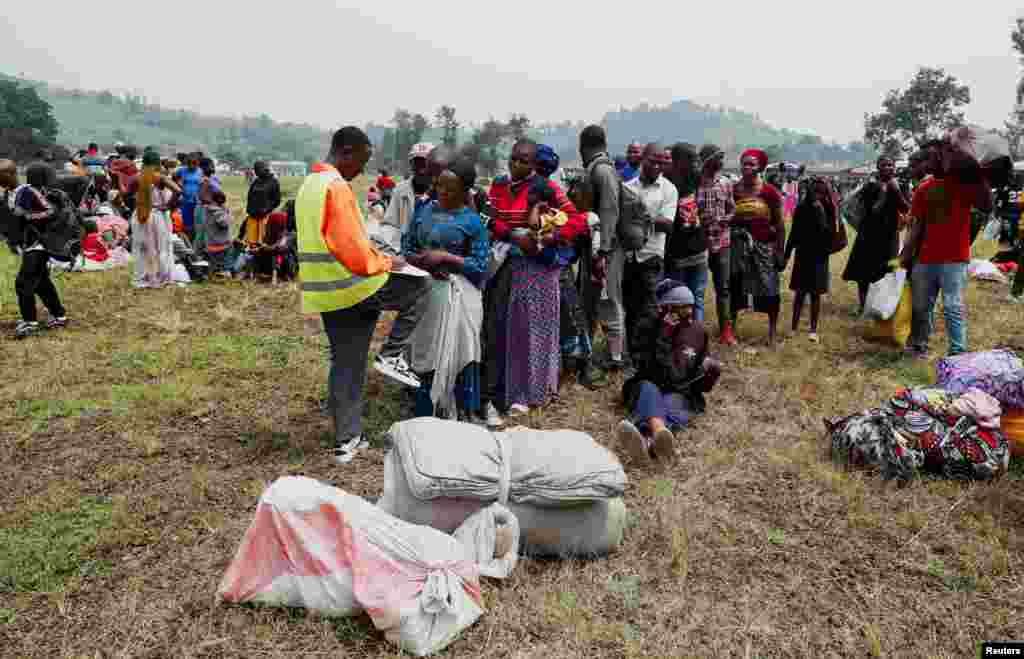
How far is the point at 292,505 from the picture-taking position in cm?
247

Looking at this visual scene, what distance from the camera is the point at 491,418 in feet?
14.7

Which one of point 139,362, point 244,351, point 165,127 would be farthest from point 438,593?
point 165,127

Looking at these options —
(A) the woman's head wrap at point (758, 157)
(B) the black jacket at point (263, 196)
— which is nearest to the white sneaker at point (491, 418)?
(A) the woman's head wrap at point (758, 157)

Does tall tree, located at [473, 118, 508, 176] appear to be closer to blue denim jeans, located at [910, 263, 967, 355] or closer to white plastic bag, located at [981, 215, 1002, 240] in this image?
white plastic bag, located at [981, 215, 1002, 240]

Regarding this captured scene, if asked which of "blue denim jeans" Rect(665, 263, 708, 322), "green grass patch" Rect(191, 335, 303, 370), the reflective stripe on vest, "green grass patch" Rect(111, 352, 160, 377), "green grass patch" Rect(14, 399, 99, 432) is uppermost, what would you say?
the reflective stripe on vest

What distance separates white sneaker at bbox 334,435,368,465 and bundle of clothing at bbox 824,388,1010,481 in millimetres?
2990

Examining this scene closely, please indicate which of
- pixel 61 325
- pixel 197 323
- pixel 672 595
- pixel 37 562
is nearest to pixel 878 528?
pixel 672 595

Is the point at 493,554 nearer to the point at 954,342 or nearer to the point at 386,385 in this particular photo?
the point at 386,385

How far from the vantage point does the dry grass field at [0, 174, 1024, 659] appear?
8.24 ft

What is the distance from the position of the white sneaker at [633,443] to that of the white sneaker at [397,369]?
129 cm

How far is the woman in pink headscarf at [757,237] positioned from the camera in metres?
6.06

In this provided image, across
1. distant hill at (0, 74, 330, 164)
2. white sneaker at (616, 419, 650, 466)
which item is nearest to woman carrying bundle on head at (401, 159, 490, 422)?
white sneaker at (616, 419, 650, 466)

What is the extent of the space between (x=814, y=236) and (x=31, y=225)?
7.56 metres

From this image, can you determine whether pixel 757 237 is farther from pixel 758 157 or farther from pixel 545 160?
pixel 545 160
